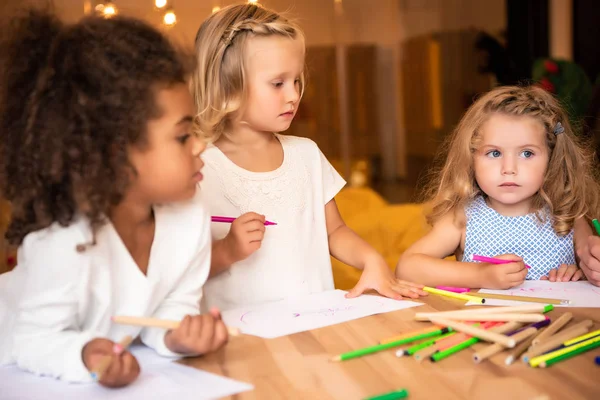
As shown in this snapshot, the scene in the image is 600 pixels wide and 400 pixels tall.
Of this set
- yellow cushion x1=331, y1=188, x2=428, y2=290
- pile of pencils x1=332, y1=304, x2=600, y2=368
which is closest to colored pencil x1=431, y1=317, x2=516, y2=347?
pile of pencils x1=332, y1=304, x2=600, y2=368

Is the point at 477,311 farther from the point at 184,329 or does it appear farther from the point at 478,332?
the point at 184,329

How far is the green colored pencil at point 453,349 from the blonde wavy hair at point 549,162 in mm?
652

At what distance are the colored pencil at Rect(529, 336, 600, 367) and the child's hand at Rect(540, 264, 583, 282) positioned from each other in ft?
1.45

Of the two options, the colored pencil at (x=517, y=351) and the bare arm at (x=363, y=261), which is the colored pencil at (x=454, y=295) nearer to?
the bare arm at (x=363, y=261)

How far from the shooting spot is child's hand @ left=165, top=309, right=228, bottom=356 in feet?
2.94

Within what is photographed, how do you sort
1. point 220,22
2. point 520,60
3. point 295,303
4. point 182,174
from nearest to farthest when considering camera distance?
point 182,174 < point 295,303 < point 220,22 < point 520,60

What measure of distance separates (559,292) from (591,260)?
124mm

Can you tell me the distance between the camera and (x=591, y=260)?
1.31 m

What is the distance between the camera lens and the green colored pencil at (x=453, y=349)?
2.86 feet

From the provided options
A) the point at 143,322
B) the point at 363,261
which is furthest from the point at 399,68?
the point at 143,322

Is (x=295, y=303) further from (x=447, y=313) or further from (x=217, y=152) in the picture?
(x=217, y=152)

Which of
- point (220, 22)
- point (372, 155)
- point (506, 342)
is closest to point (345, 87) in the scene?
point (372, 155)

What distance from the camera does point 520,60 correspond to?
4.29 metres

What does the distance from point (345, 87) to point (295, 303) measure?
3466 millimetres
